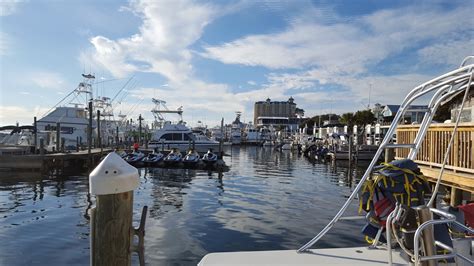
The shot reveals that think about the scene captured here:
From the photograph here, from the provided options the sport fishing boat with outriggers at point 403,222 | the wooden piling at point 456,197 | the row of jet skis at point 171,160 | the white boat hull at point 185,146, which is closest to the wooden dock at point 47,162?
the row of jet skis at point 171,160

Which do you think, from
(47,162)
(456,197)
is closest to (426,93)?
(456,197)

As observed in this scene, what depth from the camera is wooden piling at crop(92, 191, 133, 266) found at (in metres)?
3.78

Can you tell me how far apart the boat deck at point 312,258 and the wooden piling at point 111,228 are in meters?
0.97

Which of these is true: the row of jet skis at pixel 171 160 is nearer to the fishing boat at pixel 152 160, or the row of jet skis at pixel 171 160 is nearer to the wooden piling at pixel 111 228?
the fishing boat at pixel 152 160

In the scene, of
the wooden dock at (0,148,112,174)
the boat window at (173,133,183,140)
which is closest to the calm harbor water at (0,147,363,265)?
the wooden dock at (0,148,112,174)

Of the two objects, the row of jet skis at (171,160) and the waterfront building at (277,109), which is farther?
the waterfront building at (277,109)

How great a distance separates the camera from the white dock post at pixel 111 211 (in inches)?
147

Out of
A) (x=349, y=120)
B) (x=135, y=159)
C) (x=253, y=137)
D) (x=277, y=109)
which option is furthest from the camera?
(x=277, y=109)

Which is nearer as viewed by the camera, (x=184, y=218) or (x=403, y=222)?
(x=403, y=222)

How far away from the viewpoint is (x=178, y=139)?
53312 millimetres

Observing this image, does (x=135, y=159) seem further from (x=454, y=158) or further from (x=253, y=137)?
(x=253, y=137)

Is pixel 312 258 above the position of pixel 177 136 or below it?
below

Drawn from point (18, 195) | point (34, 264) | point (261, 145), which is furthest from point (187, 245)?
point (261, 145)

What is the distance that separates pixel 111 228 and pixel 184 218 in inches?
362
